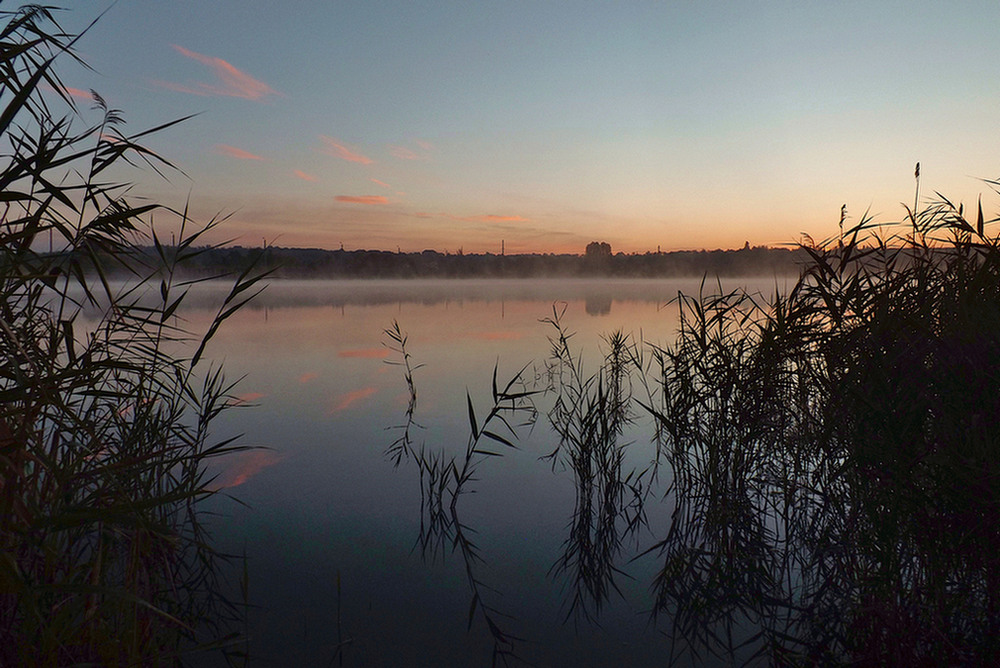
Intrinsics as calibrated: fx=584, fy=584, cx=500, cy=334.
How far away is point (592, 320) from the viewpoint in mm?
24547

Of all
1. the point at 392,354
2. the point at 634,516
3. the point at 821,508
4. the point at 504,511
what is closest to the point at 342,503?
the point at 504,511

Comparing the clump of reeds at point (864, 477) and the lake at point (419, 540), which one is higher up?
the clump of reeds at point (864, 477)

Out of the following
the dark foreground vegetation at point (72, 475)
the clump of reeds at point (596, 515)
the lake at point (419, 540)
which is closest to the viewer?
the dark foreground vegetation at point (72, 475)

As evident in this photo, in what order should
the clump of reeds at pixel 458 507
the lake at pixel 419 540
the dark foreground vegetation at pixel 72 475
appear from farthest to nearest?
1. the clump of reeds at pixel 458 507
2. the lake at pixel 419 540
3. the dark foreground vegetation at pixel 72 475

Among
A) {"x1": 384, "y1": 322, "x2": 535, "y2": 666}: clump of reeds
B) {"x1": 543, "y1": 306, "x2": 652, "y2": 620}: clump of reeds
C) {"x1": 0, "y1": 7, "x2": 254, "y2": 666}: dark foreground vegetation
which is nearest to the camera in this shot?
{"x1": 0, "y1": 7, "x2": 254, "y2": 666}: dark foreground vegetation

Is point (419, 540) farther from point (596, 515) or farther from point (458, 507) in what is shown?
point (596, 515)

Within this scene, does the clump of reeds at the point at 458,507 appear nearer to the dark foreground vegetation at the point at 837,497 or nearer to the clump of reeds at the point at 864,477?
the dark foreground vegetation at the point at 837,497

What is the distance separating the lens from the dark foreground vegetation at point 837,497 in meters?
2.89

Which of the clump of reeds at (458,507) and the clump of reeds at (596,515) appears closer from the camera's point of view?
the clump of reeds at (458,507)

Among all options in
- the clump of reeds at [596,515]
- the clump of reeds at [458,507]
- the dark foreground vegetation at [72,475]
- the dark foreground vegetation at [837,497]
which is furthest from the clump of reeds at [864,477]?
the dark foreground vegetation at [72,475]

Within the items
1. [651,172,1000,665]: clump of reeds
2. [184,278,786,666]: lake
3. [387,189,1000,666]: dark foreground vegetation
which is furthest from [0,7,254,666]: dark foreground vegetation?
[651,172,1000,665]: clump of reeds

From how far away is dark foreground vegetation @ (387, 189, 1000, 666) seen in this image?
2.89 m

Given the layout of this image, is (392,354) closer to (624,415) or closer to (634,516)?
(624,415)

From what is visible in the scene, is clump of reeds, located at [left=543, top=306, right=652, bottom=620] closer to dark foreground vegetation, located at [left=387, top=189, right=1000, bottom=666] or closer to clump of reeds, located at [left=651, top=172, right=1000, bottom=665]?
dark foreground vegetation, located at [left=387, top=189, right=1000, bottom=666]
